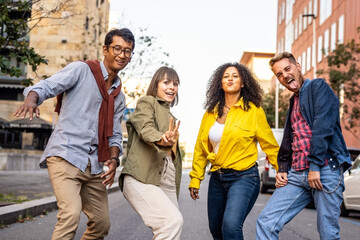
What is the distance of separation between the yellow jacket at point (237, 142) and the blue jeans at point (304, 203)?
43 centimetres

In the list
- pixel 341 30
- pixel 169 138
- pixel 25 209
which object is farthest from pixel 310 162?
pixel 341 30

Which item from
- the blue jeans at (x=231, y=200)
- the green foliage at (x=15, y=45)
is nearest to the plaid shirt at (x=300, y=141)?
the blue jeans at (x=231, y=200)

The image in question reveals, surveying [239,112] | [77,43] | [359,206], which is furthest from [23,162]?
[239,112]

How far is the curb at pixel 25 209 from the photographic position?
8336 millimetres

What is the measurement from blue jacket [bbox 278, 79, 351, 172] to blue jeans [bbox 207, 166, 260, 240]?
0.41m

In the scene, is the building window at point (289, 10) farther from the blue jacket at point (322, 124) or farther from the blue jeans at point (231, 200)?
the blue jacket at point (322, 124)

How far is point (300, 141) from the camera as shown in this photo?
4293mm

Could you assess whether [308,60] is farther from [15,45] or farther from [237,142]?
[237,142]

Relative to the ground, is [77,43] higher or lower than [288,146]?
higher

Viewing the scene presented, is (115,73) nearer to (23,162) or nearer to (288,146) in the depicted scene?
(288,146)

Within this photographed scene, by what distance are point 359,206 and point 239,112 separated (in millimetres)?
7620

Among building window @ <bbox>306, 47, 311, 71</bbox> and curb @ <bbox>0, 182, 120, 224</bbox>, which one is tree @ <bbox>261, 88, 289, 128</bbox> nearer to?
building window @ <bbox>306, 47, 311, 71</bbox>

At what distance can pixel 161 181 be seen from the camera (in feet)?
14.0

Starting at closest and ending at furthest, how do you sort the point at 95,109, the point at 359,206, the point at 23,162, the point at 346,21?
1. the point at 95,109
2. the point at 359,206
3. the point at 23,162
4. the point at 346,21
